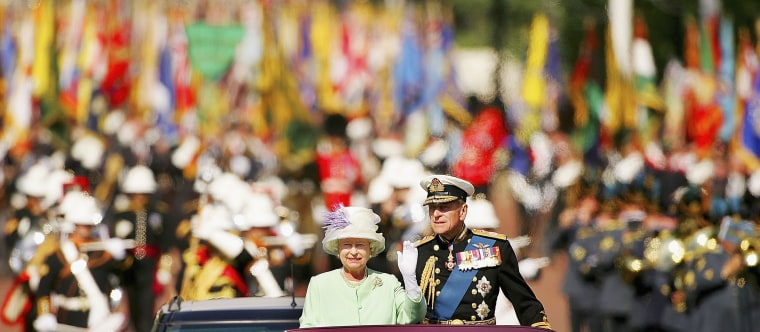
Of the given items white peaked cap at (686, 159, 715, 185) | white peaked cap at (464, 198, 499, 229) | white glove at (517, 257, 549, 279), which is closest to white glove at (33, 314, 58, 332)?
white peaked cap at (464, 198, 499, 229)

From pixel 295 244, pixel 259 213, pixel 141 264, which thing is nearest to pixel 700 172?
pixel 295 244

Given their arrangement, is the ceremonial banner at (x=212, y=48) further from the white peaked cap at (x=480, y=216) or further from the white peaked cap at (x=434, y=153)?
the white peaked cap at (x=480, y=216)

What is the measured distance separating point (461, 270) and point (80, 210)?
9093mm

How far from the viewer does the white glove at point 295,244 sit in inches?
771

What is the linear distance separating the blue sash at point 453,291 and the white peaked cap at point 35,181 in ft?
45.4

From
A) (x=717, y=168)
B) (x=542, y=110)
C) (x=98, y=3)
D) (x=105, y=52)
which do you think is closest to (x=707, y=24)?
(x=542, y=110)

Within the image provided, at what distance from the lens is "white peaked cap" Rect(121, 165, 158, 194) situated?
22.1 m

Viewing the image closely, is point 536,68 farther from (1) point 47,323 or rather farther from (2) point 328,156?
(1) point 47,323

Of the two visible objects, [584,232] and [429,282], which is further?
[584,232]

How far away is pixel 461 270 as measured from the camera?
418 inches

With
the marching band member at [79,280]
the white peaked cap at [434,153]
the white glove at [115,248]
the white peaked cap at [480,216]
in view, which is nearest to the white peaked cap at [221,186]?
the white glove at [115,248]

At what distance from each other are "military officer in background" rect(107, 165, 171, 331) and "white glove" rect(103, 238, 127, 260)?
16 cm

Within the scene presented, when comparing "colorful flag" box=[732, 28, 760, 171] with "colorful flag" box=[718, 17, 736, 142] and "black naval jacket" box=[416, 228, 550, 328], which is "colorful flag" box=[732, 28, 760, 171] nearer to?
"colorful flag" box=[718, 17, 736, 142]

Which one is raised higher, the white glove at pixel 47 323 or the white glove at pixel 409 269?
the white glove at pixel 409 269
